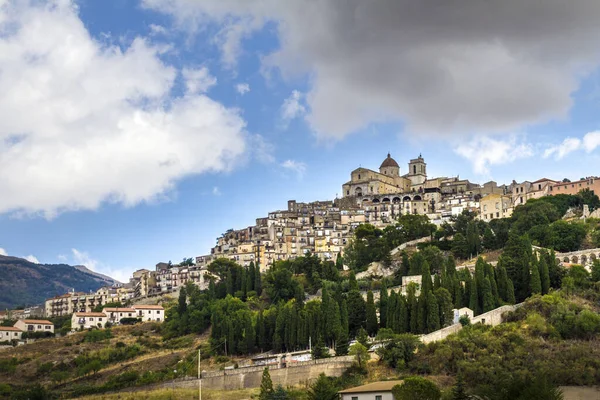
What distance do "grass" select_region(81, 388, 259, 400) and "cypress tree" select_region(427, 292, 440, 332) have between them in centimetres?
1286

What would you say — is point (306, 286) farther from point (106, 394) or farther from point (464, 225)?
point (106, 394)

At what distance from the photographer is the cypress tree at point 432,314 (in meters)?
56.3

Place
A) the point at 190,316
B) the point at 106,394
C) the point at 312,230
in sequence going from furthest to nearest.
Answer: the point at 312,230
the point at 190,316
the point at 106,394

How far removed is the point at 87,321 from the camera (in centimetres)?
9075

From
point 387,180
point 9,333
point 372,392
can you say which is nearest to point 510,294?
point 372,392

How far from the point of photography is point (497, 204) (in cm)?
9594

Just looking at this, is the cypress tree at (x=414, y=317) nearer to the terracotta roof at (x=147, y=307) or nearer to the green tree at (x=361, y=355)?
the green tree at (x=361, y=355)

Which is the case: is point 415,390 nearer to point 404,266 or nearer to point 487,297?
point 487,297

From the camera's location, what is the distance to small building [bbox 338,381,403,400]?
136ft

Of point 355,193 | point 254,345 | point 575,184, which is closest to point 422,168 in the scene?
point 355,193

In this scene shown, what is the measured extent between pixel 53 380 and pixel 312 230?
46.6 m

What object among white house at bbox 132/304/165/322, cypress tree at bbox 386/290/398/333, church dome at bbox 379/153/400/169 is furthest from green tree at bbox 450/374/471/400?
church dome at bbox 379/153/400/169

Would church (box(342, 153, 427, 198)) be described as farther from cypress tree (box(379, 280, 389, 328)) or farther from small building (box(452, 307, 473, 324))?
small building (box(452, 307, 473, 324))

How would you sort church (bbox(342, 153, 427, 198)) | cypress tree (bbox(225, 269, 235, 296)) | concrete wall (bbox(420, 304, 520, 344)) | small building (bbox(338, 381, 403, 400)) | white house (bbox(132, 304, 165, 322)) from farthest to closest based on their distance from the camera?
A: 1. church (bbox(342, 153, 427, 198))
2. white house (bbox(132, 304, 165, 322))
3. cypress tree (bbox(225, 269, 235, 296))
4. concrete wall (bbox(420, 304, 520, 344))
5. small building (bbox(338, 381, 403, 400))
